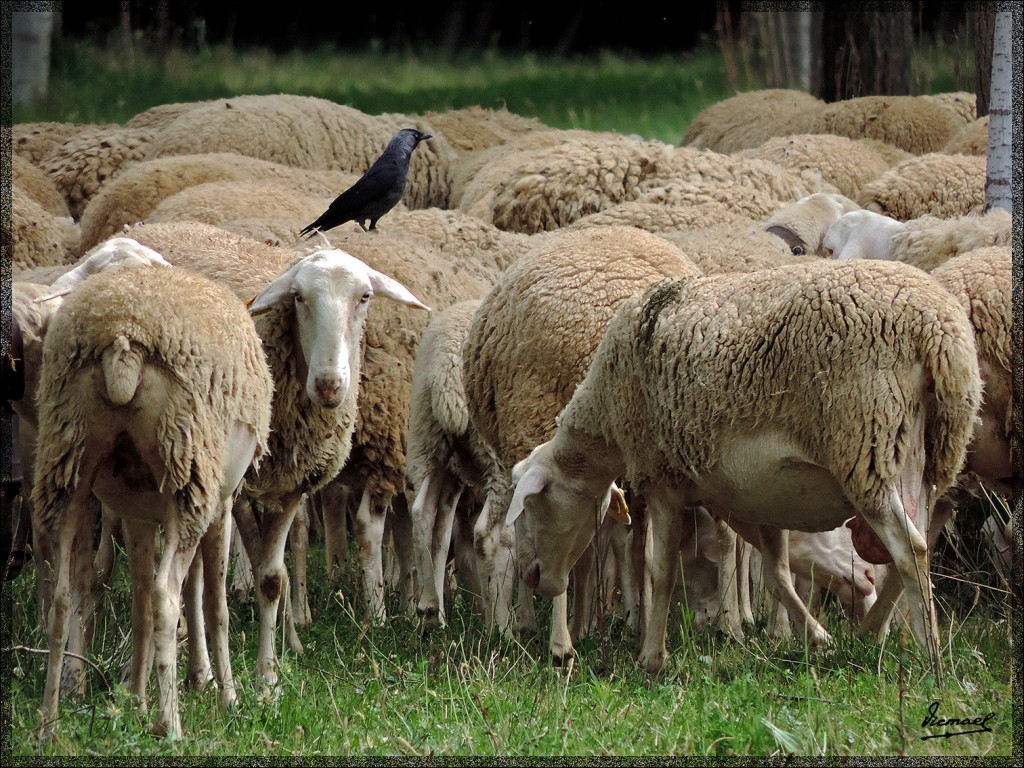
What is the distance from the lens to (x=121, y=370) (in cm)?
357

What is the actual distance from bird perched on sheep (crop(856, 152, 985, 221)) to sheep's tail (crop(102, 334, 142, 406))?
4.77 metres

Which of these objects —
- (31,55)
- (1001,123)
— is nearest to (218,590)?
(1001,123)

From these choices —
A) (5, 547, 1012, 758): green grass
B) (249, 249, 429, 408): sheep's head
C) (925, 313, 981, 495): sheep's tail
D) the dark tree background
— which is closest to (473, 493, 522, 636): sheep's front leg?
(5, 547, 1012, 758): green grass

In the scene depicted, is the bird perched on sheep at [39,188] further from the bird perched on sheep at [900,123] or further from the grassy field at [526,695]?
the bird perched on sheep at [900,123]

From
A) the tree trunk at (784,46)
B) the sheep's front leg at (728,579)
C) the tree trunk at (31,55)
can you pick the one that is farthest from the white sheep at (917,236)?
the tree trunk at (784,46)

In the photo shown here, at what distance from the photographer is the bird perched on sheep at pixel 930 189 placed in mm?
7273

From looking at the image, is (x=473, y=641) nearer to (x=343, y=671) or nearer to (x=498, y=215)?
(x=343, y=671)

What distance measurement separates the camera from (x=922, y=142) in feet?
33.2

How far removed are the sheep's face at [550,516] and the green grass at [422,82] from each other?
9.06 metres

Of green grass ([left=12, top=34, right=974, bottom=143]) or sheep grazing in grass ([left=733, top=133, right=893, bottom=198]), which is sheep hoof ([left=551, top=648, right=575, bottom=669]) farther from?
green grass ([left=12, top=34, right=974, bottom=143])

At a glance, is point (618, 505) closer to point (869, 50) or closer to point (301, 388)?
point (301, 388)

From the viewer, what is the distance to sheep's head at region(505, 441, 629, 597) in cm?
472

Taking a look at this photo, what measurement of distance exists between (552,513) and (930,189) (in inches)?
141

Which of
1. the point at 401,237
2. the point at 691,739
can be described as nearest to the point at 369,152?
the point at 401,237
